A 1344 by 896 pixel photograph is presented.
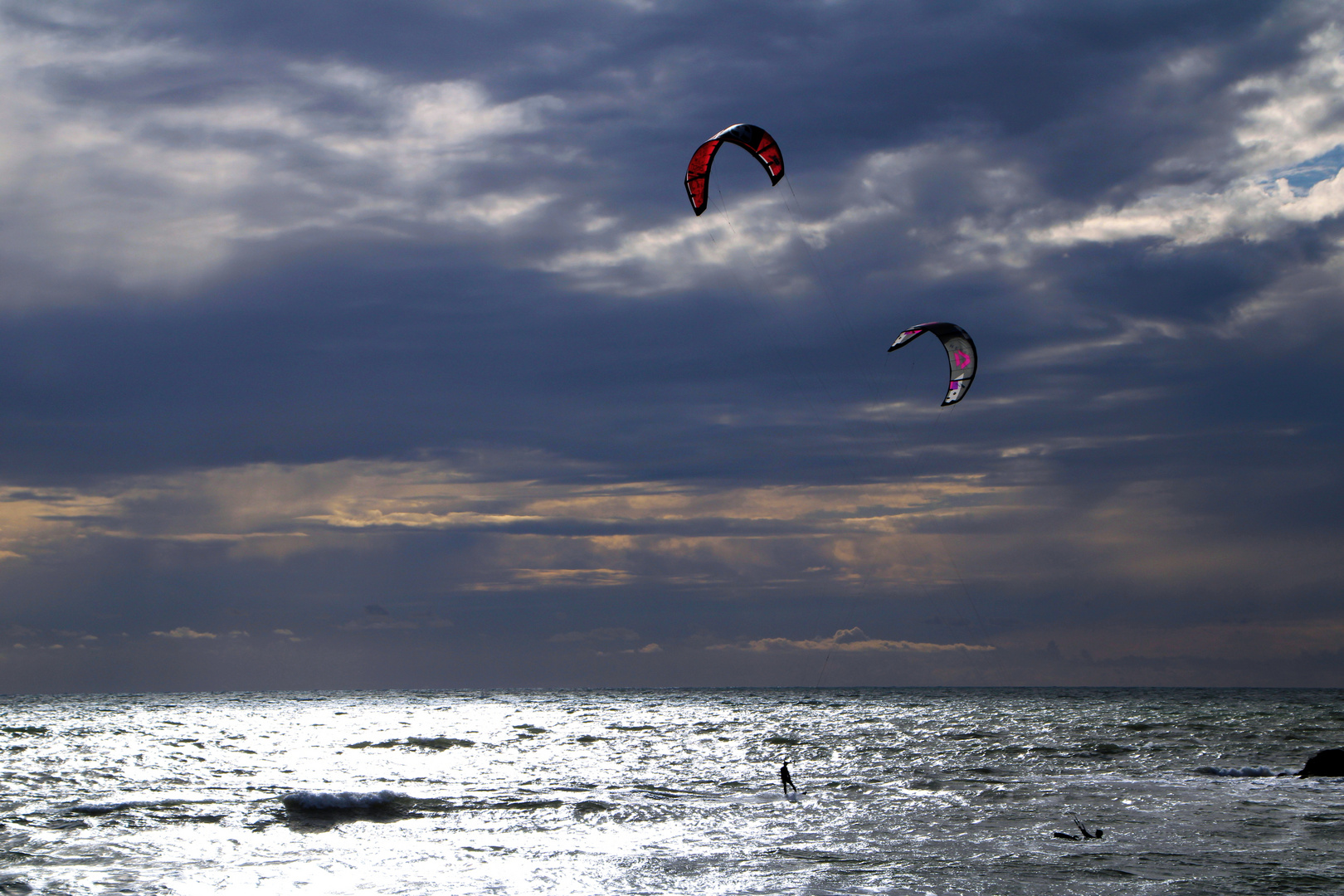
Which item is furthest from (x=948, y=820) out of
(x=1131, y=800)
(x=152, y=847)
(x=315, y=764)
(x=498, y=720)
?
(x=498, y=720)

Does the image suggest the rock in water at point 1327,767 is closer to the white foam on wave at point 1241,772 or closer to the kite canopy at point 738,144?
the white foam on wave at point 1241,772

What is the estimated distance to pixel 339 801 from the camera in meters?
26.4

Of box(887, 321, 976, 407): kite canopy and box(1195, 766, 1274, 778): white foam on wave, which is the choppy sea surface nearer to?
box(1195, 766, 1274, 778): white foam on wave

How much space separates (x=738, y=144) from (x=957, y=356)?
845 centimetres

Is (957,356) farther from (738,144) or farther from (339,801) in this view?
(339,801)

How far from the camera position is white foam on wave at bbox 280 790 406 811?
84.9ft

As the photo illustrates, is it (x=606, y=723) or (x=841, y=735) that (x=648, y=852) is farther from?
(x=606, y=723)

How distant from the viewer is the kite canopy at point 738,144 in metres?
24.0

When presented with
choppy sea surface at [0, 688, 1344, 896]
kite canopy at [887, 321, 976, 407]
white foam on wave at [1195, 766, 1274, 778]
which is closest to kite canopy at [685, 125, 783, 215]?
kite canopy at [887, 321, 976, 407]

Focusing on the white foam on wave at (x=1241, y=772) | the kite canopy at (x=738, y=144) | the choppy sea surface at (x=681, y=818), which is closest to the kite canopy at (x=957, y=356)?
the kite canopy at (x=738, y=144)

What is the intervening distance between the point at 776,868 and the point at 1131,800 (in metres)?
12.7

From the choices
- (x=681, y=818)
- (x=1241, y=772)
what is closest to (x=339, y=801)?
(x=681, y=818)

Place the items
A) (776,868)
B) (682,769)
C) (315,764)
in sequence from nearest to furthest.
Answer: (776,868) < (682,769) < (315,764)

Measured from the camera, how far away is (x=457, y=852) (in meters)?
20.1
